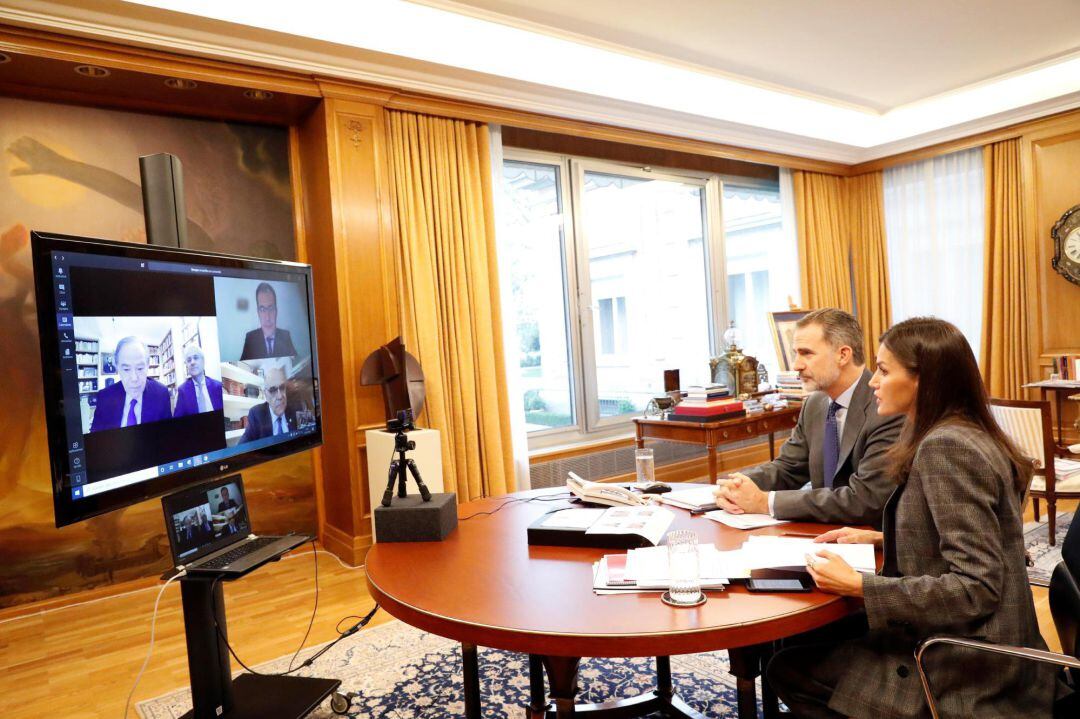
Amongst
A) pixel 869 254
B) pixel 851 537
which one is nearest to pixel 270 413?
pixel 851 537

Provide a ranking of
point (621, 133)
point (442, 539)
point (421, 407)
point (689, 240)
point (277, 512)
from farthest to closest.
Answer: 1. point (689, 240)
2. point (621, 133)
3. point (277, 512)
4. point (421, 407)
5. point (442, 539)

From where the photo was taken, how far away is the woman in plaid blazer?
125 centimetres

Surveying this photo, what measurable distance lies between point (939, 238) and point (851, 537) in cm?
564

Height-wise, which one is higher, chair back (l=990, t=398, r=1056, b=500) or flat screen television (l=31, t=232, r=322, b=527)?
flat screen television (l=31, t=232, r=322, b=527)

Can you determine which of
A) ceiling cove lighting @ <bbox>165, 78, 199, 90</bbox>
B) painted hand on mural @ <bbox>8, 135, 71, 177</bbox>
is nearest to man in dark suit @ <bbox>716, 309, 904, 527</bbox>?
ceiling cove lighting @ <bbox>165, 78, 199, 90</bbox>

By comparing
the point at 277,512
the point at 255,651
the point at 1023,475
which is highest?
the point at 1023,475

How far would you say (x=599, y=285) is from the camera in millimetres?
5215

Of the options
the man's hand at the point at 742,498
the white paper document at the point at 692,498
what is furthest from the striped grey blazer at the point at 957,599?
the white paper document at the point at 692,498

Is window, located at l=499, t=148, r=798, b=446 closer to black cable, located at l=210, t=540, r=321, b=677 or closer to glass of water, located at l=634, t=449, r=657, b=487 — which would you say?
black cable, located at l=210, t=540, r=321, b=677

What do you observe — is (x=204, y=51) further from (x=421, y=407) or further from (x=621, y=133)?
(x=621, y=133)

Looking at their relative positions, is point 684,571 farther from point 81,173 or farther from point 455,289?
point 81,173

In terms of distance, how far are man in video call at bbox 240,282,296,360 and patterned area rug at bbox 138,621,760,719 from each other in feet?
4.01

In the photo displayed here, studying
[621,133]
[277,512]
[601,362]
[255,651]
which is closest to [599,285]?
[601,362]

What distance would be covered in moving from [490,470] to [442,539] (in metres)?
2.47
